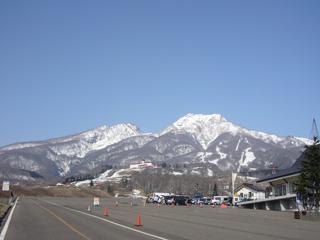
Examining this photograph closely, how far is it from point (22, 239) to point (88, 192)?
163342 mm

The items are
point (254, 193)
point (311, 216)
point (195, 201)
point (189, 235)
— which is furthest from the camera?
point (254, 193)

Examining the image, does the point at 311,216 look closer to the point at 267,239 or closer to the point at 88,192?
the point at 267,239

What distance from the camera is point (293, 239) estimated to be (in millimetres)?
23453

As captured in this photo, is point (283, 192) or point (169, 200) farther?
point (169, 200)

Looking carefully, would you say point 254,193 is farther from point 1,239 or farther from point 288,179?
point 1,239

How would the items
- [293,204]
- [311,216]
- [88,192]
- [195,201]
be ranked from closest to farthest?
[311,216] < [293,204] < [195,201] < [88,192]

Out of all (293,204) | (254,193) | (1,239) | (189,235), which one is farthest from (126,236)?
(254,193)

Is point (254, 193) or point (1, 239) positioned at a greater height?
point (254, 193)

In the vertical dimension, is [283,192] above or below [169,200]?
above

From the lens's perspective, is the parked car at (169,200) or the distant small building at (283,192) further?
the parked car at (169,200)

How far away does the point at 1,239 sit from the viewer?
22.4 m

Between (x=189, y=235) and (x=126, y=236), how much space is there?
3.01m

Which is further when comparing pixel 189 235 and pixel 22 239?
pixel 189 235

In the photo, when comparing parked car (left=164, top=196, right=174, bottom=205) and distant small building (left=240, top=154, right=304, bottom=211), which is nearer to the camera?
distant small building (left=240, top=154, right=304, bottom=211)
